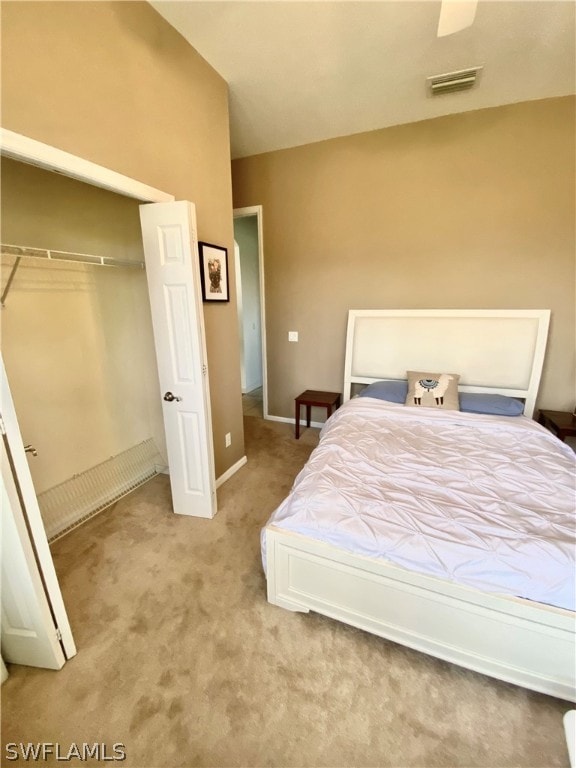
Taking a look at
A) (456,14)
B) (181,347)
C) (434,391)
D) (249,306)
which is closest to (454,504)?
(434,391)

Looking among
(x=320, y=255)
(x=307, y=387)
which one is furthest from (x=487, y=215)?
(x=307, y=387)

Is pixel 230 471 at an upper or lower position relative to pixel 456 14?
lower

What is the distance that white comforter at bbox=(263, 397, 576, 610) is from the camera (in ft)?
3.96

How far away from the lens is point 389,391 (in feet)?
9.40

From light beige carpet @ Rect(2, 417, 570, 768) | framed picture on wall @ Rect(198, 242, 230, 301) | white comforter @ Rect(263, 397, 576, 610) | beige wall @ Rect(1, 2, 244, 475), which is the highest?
beige wall @ Rect(1, 2, 244, 475)

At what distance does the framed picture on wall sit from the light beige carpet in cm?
186

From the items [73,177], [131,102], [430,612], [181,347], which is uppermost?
[131,102]

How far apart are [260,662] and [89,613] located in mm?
917

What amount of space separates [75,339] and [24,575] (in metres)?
1.56

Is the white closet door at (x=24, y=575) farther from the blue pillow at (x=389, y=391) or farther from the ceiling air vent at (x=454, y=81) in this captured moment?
the ceiling air vent at (x=454, y=81)

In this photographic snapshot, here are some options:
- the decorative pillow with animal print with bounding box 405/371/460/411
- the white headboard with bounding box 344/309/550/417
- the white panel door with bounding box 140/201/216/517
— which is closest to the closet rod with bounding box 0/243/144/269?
the white panel door with bounding box 140/201/216/517

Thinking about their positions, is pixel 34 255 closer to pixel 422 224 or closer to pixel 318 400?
pixel 318 400

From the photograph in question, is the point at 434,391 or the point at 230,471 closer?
the point at 434,391

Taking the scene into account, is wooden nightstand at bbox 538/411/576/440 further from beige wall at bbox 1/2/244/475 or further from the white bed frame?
beige wall at bbox 1/2/244/475
